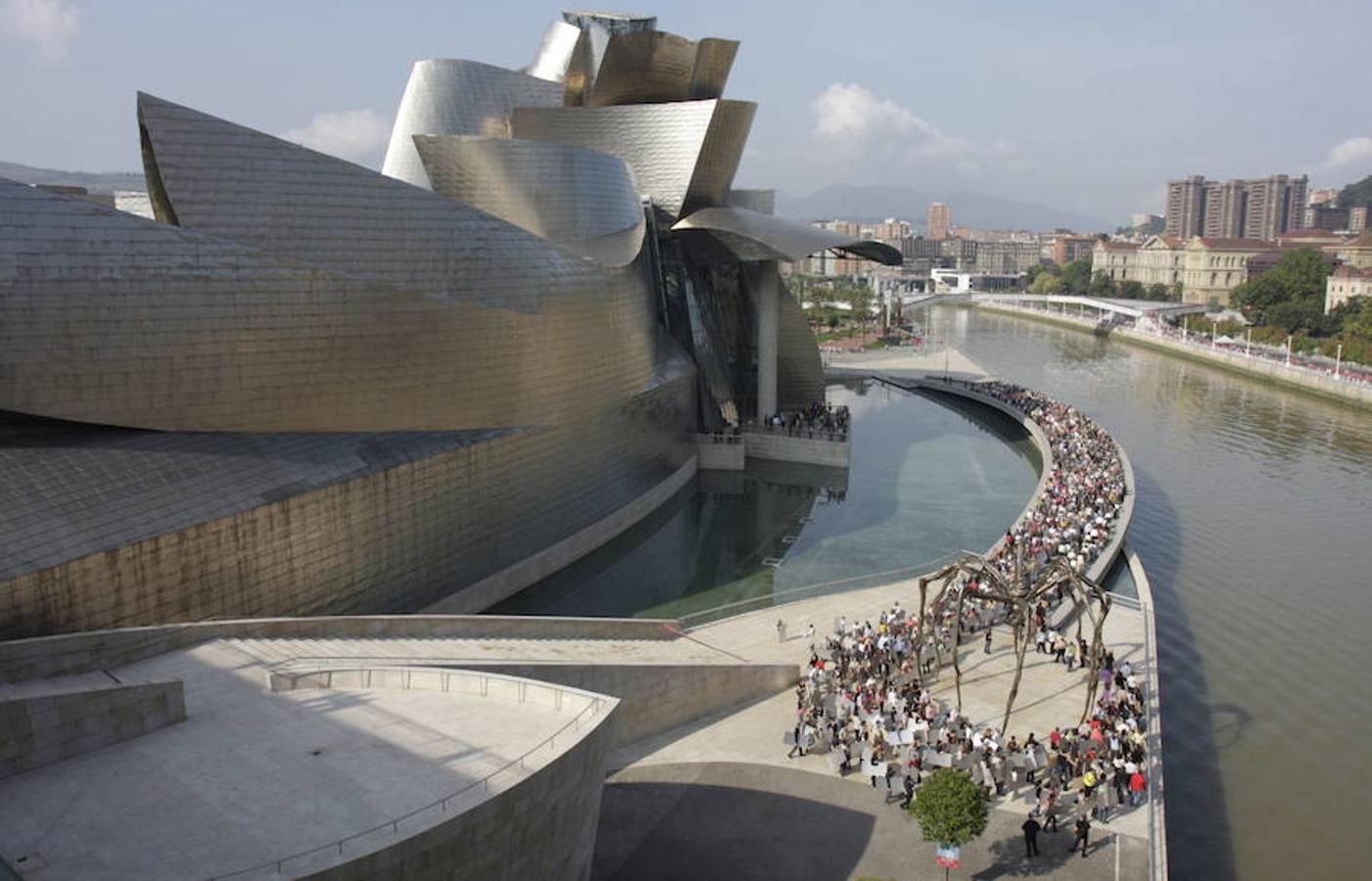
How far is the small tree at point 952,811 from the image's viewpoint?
36.7ft

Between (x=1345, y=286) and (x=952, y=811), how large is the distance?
286ft

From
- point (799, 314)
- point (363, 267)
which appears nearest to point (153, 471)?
point (363, 267)

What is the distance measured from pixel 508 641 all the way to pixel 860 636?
580 centimetres

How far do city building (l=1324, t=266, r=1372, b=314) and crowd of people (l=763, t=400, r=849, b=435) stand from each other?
198 ft

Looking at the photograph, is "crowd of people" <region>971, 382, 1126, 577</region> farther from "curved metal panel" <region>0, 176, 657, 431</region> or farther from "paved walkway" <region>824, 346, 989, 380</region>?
"paved walkway" <region>824, 346, 989, 380</region>

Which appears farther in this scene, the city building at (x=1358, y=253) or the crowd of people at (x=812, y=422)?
the city building at (x=1358, y=253)

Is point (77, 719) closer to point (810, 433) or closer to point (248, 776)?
point (248, 776)

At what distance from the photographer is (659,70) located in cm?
3253

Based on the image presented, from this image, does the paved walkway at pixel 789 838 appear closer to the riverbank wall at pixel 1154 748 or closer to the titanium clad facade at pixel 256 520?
the riverbank wall at pixel 1154 748

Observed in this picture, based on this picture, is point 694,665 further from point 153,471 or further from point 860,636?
point 153,471

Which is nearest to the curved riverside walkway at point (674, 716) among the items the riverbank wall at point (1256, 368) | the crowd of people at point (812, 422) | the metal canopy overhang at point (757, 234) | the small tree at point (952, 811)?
the small tree at point (952, 811)

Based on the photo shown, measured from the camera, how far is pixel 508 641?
16578 mm

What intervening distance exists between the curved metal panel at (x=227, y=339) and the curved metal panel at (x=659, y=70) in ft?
43.3

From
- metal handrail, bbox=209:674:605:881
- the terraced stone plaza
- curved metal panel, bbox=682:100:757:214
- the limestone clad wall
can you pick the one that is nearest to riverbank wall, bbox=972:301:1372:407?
the terraced stone plaza
